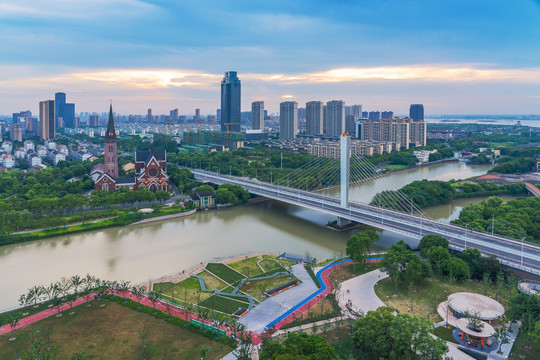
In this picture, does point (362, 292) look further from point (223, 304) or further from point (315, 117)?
point (315, 117)

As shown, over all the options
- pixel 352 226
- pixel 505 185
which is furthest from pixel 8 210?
pixel 505 185

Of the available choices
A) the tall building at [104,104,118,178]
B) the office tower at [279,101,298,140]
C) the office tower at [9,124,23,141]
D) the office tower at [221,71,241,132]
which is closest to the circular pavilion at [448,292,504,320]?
the tall building at [104,104,118,178]

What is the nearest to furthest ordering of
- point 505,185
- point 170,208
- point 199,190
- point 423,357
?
1. point 423,357
2. point 170,208
3. point 199,190
4. point 505,185

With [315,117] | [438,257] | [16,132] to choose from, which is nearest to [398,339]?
[438,257]

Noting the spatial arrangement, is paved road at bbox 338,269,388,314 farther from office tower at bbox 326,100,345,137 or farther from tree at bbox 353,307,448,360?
office tower at bbox 326,100,345,137

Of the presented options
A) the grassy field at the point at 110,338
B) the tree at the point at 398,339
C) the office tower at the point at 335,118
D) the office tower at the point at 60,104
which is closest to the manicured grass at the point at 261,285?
the grassy field at the point at 110,338

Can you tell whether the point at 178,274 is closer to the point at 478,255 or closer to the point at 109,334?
the point at 109,334
